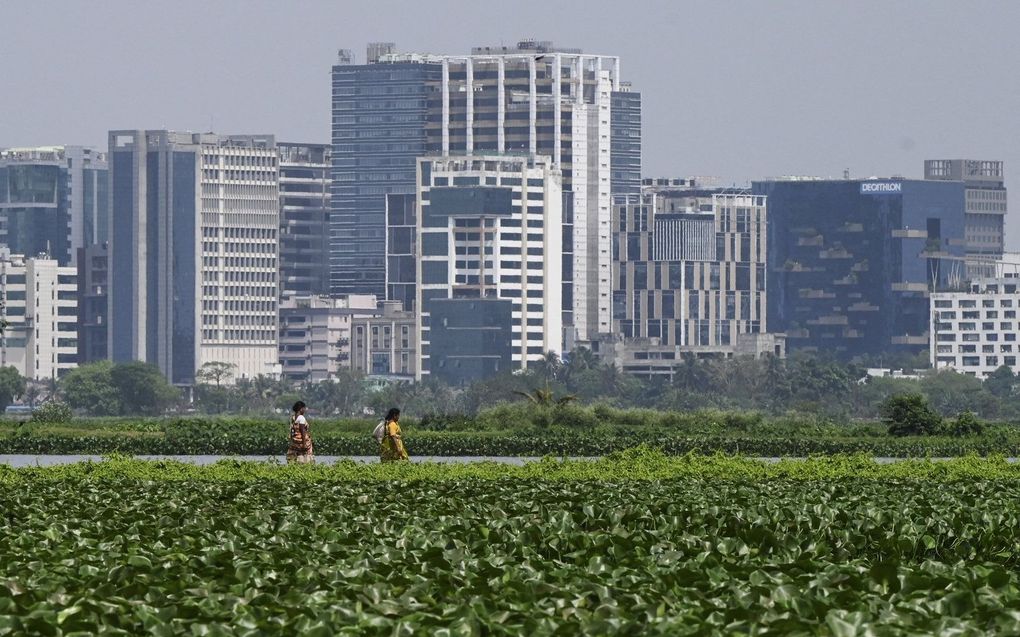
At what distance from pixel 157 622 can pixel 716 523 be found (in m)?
8.19

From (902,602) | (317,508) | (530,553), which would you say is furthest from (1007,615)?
(317,508)

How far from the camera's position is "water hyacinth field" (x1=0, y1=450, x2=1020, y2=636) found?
40.7 ft

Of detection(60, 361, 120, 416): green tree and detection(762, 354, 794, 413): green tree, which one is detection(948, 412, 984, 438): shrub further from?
detection(60, 361, 120, 416): green tree

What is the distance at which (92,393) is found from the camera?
176250 mm

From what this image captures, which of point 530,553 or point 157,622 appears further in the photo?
point 530,553

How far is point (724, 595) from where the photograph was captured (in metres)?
13.5

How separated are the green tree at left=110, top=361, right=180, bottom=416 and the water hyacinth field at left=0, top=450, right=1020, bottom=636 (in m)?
156

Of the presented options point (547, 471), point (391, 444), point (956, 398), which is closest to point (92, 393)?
point (956, 398)

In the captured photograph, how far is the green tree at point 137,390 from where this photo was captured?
181 m

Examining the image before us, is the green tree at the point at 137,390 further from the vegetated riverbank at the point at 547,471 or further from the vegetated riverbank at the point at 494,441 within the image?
the vegetated riverbank at the point at 547,471

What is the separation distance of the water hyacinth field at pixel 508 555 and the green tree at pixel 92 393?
498 ft

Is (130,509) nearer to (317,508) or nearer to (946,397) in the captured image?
(317,508)

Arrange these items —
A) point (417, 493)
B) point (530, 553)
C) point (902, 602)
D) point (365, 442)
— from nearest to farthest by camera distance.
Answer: point (902, 602)
point (530, 553)
point (417, 493)
point (365, 442)

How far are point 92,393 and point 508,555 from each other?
164 metres
